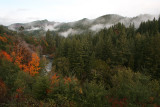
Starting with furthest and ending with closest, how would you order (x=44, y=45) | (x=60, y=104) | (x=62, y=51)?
(x=44, y=45) → (x=62, y=51) → (x=60, y=104)

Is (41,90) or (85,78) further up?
(41,90)

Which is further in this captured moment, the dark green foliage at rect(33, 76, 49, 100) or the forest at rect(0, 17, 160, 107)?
the dark green foliage at rect(33, 76, 49, 100)

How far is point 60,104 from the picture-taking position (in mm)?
6852

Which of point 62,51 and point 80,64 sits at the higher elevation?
point 62,51

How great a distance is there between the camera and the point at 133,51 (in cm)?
3484

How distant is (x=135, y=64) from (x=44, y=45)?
2735 inches

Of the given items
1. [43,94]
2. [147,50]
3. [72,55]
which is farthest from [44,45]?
[43,94]

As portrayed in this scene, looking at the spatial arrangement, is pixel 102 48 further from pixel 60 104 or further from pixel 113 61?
pixel 60 104

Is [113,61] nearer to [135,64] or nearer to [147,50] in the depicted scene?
[135,64]

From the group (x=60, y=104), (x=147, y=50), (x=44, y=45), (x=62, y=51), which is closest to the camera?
(x=60, y=104)

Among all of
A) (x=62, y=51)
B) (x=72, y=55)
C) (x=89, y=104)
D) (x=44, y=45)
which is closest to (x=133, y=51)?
(x=72, y=55)

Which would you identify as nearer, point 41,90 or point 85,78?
point 41,90

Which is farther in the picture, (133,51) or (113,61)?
(133,51)

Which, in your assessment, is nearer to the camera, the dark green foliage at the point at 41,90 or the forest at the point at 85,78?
the forest at the point at 85,78
